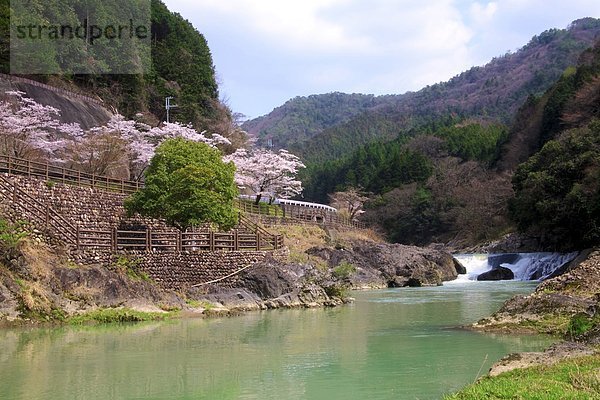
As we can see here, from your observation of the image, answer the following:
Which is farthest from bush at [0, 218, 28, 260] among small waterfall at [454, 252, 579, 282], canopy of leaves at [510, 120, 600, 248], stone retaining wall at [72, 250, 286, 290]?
small waterfall at [454, 252, 579, 282]

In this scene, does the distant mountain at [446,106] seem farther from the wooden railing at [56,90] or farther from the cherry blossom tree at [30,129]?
the cherry blossom tree at [30,129]

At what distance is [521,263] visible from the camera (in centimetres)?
4584

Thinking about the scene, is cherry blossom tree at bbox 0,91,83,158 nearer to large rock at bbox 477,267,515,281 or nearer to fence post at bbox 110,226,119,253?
fence post at bbox 110,226,119,253

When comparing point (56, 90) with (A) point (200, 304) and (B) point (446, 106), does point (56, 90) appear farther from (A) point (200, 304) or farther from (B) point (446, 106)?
(B) point (446, 106)

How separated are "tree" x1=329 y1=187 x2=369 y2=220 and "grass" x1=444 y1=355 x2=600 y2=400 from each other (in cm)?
6668

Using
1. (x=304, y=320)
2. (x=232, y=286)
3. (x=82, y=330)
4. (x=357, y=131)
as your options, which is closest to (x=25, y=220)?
(x=82, y=330)

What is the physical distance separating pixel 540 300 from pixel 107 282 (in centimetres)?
1384

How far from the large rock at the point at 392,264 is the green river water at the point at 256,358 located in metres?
18.5

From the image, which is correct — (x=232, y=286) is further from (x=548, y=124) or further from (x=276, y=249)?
(x=548, y=124)

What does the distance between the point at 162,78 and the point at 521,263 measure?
110 feet

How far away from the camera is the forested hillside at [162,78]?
152ft

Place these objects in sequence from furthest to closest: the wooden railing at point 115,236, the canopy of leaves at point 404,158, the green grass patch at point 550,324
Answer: the canopy of leaves at point 404,158
the wooden railing at point 115,236
the green grass patch at point 550,324

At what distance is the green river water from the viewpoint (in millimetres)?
11266

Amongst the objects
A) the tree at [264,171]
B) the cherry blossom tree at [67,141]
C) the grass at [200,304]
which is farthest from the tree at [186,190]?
the tree at [264,171]
